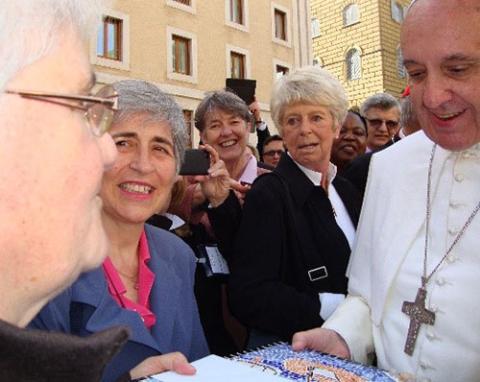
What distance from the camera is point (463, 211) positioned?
5.97 feet

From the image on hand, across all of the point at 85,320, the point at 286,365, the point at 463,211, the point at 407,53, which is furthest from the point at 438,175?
the point at 85,320

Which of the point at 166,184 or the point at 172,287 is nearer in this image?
the point at 172,287

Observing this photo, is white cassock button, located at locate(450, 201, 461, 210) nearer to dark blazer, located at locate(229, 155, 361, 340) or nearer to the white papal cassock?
the white papal cassock

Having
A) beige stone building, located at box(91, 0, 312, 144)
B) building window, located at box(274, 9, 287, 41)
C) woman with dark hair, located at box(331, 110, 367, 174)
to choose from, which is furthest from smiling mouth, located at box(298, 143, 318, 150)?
building window, located at box(274, 9, 287, 41)

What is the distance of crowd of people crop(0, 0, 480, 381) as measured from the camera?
3.01 feet

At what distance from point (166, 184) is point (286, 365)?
3.62 ft

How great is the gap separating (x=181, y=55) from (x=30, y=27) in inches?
666

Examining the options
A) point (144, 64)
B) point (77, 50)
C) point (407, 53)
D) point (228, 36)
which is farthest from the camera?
point (228, 36)

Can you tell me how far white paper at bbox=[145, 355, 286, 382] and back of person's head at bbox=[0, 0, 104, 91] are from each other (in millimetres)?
828

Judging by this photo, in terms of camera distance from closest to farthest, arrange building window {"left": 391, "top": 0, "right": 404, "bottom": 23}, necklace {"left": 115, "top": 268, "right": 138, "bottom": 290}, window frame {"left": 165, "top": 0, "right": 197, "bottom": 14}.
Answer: necklace {"left": 115, "top": 268, "right": 138, "bottom": 290}, window frame {"left": 165, "top": 0, "right": 197, "bottom": 14}, building window {"left": 391, "top": 0, "right": 404, "bottom": 23}

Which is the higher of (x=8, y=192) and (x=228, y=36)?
(x=228, y=36)

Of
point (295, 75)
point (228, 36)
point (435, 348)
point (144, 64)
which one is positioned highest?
point (228, 36)

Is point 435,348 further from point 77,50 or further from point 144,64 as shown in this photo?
point 144,64

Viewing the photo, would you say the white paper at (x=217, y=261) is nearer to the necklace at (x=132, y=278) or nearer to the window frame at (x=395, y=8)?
the necklace at (x=132, y=278)
